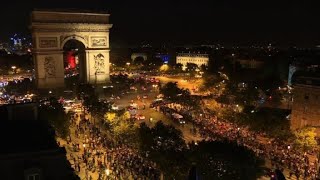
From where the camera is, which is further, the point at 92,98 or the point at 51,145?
the point at 92,98

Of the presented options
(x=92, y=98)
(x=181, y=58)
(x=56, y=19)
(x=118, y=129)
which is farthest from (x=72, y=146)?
(x=181, y=58)

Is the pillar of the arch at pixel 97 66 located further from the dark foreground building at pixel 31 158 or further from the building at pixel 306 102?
the dark foreground building at pixel 31 158

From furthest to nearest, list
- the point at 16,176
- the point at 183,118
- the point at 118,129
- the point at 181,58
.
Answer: the point at 181,58, the point at 183,118, the point at 118,129, the point at 16,176

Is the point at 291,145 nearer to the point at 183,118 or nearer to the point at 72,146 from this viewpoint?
the point at 183,118

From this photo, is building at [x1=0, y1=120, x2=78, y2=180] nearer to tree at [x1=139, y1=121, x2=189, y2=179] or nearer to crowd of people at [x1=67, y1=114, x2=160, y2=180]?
tree at [x1=139, y1=121, x2=189, y2=179]

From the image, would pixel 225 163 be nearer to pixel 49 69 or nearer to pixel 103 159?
pixel 103 159

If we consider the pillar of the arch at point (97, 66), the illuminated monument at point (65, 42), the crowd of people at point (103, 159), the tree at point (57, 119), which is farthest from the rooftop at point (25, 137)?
the pillar of the arch at point (97, 66)

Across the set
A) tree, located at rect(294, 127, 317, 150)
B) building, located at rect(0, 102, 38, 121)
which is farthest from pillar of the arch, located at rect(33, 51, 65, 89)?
building, located at rect(0, 102, 38, 121)
